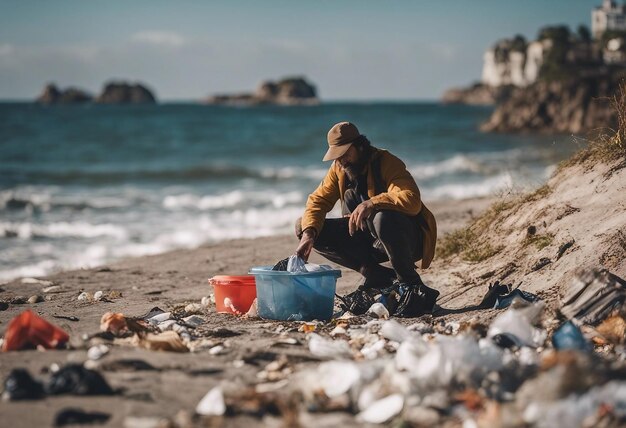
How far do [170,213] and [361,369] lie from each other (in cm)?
1329

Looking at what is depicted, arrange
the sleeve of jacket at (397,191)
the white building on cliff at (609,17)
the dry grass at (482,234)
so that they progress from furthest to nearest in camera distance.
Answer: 1. the white building on cliff at (609,17)
2. the dry grass at (482,234)
3. the sleeve of jacket at (397,191)

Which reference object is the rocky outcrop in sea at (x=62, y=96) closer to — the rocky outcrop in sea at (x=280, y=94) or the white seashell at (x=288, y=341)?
the rocky outcrop in sea at (x=280, y=94)

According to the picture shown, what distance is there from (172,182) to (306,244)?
736 inches

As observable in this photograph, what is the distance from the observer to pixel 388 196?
6.33 metres

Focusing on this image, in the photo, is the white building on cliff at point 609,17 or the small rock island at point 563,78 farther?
the white building on cliff at point 609,17

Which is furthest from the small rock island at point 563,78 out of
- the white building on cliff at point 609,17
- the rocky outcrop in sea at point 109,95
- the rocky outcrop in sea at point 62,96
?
the rocky outcrop in sea at point 62,96

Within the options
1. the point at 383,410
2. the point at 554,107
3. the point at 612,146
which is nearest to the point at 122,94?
the point at 554,107

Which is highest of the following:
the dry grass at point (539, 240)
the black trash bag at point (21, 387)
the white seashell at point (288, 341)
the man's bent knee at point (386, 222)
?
the man's bent knee at point (386, 222)

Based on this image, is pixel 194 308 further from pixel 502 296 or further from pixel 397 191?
pixel 502 296

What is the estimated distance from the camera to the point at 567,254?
6855 millimetres

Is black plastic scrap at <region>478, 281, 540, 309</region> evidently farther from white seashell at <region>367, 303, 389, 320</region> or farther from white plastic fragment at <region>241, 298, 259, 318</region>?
white plastic fragment at <region>241, 298, 259, 318</region>

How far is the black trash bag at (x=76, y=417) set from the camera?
386 centimetres

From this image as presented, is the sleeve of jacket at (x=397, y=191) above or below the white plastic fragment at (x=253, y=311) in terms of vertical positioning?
above

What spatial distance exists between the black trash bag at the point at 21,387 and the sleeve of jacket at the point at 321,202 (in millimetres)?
2721
